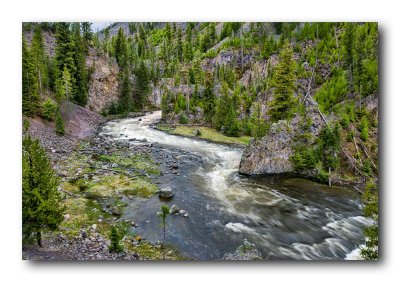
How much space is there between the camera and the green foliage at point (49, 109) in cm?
783

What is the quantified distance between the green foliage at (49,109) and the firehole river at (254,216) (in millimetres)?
2453

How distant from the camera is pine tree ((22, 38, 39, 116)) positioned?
6.96 m

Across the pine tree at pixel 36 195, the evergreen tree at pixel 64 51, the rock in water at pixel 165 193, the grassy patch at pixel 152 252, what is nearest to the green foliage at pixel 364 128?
the rock in water at pixel 165 193

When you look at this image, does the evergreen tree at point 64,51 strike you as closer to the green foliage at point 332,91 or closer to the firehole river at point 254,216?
the firehole river at point 254,216

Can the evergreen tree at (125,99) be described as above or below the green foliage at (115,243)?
above

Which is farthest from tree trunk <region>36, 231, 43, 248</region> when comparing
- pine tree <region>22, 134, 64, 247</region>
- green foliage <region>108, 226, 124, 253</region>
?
green foliage <region>108, 226, 124, 253</region>

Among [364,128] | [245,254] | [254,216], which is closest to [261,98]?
[364,128]

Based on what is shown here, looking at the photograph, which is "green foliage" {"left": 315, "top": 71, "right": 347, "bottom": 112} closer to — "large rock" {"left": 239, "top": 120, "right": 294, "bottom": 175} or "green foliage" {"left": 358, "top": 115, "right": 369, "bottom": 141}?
"green foliage" {"left": 358, "top": 115, "right": 369, "bottom": 141}

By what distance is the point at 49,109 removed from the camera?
811cm

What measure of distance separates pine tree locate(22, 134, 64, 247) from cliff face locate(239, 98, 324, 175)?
7.35 meters

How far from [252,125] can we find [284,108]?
2061 mm

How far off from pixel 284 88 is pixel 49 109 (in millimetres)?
8802

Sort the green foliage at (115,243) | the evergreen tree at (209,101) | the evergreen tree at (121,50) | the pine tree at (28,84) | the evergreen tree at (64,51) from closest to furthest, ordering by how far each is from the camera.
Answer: the green foliage at (115,243)
the pine tree at (28,84)
the evergreen tree at (64,51)
the evergreen tree at (209,101)
the evergreen tree at (121,50)
